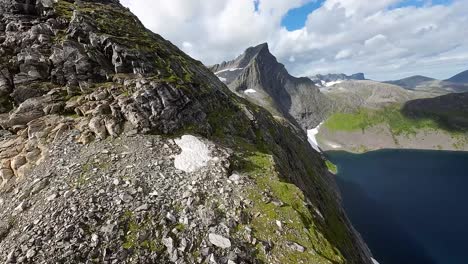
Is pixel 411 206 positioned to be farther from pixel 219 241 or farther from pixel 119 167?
pixel 119 167

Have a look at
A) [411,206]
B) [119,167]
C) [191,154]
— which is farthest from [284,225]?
[411,206]

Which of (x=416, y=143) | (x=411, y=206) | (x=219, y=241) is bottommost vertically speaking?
(x=416, y=143)

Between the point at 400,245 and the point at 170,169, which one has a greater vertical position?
the point at 170,169

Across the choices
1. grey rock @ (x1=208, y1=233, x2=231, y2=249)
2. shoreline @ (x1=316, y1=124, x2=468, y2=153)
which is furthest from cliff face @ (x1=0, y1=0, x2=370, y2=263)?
shoreline @ (x1=316, y1=124, x2=468, y2=153)

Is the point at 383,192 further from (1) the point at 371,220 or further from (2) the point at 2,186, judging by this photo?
(2) the point at 2,186

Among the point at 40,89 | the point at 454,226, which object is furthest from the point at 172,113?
the point at 454,226

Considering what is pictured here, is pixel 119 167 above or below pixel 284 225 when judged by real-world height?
above

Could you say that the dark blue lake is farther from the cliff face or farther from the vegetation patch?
the cliff face
